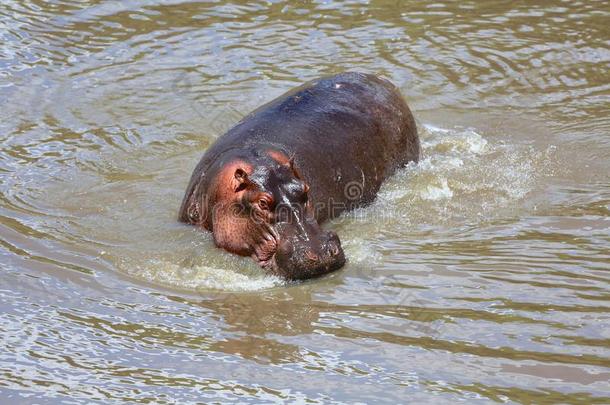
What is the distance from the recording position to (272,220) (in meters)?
7.04

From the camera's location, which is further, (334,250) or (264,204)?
(264,204)

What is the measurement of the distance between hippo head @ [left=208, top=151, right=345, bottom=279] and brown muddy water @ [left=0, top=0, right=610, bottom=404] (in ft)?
0.42

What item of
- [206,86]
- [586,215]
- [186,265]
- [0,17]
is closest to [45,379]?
[186,265]

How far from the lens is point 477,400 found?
5.20 m

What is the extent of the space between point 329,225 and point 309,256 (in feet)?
3.87

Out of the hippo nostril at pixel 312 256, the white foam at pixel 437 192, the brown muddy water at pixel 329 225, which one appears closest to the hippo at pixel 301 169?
the hippo nostril at pixel 312 256

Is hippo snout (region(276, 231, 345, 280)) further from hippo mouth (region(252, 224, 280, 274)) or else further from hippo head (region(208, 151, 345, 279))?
hippo mouth (region(252, 224, 280, 274))

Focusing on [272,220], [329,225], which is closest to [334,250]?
[272,220]

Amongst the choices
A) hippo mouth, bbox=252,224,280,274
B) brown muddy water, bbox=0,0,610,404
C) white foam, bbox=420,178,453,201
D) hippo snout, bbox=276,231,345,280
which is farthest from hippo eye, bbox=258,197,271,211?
white foam, bbox=420,178,453,201

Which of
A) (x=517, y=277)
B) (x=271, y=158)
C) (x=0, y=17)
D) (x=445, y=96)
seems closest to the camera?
(x=517, y=277)

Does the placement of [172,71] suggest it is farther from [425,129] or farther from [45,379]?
[45,379]

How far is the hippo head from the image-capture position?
22.3ft

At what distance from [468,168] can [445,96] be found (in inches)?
80.7

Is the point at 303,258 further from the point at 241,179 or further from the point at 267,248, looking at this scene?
the point at 241,179
